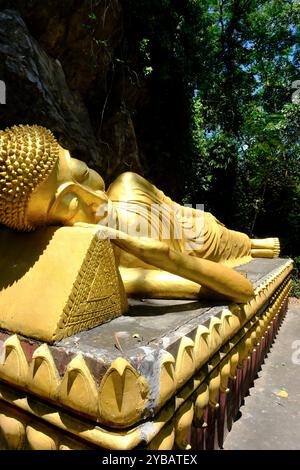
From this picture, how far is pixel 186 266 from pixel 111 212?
1.34 feet

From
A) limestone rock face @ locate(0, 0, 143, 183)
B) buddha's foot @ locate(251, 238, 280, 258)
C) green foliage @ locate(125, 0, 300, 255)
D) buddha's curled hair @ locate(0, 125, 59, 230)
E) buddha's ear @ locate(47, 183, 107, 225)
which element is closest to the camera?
buddha's curled hair @ locate(0, 125, 59, 230)

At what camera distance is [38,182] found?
3.63 feet

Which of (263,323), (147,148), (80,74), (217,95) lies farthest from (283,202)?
(263,323)

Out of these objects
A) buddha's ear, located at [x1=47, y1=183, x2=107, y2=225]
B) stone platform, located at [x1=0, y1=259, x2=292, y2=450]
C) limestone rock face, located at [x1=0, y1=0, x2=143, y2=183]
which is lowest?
stone platform, located at [x1=0, y1=259, x2=292, y2=450]

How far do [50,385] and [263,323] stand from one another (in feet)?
5.43

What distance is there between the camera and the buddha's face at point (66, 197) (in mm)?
1155

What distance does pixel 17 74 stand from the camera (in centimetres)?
283

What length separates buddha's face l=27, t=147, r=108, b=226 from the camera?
3.79 feet

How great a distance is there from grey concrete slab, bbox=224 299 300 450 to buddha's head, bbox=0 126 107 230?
1.29m

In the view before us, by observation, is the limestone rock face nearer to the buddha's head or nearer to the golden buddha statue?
the golden buddha statue

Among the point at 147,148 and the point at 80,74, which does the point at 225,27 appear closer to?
the point at 147,148

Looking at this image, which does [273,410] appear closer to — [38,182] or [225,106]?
[38,182]

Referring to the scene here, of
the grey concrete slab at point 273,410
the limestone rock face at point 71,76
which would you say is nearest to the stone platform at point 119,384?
the grey concrete slab at point 273,410

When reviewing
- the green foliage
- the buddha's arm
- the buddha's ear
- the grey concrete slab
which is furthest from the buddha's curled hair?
the green foliage
